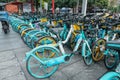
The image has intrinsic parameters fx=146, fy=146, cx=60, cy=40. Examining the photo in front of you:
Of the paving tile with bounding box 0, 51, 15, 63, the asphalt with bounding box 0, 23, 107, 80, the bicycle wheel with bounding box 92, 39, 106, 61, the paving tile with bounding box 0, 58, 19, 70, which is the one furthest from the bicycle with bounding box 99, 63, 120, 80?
the paving tile with bounding box 0, 51, 15, 63

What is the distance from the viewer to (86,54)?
10.7 ft

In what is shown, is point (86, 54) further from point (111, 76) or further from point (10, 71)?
point (10, 71)

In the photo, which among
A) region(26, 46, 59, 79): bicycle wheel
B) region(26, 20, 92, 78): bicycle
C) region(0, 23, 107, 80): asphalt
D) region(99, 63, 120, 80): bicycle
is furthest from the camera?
region(0, 23, 107, 80): asphalt

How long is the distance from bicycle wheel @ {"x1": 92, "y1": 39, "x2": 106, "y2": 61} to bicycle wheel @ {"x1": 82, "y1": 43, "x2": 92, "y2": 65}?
12 centimetres

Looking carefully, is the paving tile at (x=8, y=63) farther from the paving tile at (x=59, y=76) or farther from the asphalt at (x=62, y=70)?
the paving tile at (x=59, y=76)

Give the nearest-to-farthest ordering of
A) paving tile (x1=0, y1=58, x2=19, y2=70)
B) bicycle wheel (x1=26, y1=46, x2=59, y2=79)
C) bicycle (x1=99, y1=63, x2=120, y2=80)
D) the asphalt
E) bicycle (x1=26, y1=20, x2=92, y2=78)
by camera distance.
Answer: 1. bicycle (x1=99, y1=63, x2=120, y2=80)
2. bicycle (x1=26, y1=20, x2=92, y2=78)
3. bicycle wheel (x1=26, y1=46, x2=59, y2=79)
4. the asphalt
5. paving tile (x1=0, y1=58, x2=19, y2=70)

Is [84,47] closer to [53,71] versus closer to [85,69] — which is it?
[85,69]

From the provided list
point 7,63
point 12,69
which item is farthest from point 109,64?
point 7,63

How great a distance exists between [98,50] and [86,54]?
13.5 inches

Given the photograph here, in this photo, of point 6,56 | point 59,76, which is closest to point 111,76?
point 59,76

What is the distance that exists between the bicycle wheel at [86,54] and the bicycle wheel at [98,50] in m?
0.12

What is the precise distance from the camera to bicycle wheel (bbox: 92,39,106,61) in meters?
3.37

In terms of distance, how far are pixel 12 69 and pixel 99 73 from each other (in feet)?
6.15

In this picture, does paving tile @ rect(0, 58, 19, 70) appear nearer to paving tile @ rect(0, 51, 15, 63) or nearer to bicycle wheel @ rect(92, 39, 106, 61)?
paving tile @ rect(0, 51, 15, 63)
